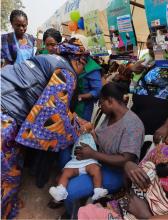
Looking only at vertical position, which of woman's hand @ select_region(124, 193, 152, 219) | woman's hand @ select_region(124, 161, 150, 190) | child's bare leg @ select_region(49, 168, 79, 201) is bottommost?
woman's hand @ select_region(124, 193, 152, 219)

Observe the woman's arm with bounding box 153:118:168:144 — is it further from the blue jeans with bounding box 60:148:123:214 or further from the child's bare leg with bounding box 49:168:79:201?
the child's bare leg with bounding box 49:168:79:201

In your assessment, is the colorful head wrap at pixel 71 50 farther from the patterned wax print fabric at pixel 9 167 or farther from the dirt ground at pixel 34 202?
the dirt ground at pixel 34 202

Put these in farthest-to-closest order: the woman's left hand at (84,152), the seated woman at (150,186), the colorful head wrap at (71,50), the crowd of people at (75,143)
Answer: the colorful head wrap at (71,50) < the woman's left hand at (84,152) < the crowd of people at (75,143) < the seated woman at (150,186)

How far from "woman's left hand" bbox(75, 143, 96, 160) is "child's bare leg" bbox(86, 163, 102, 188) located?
0.25 ft

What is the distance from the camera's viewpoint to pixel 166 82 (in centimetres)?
265

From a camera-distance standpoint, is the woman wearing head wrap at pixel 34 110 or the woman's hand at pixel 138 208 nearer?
the woman's hand at pixel 138 208

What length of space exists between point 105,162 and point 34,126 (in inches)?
23.7

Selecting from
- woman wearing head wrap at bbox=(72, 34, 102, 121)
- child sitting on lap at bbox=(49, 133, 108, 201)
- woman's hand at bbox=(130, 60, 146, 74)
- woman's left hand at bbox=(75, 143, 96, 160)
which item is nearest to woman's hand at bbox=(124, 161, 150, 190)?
child sitting on lap at bbox=(49, 133, 108, 201)

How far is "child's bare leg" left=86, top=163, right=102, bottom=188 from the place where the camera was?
2.18m

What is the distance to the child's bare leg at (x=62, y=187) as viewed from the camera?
2.14 metres

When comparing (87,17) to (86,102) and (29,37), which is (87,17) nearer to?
(29,37)

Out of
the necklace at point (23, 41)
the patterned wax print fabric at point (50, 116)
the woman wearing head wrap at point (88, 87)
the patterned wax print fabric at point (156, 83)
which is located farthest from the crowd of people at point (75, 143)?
the necklace at point (23, 41)

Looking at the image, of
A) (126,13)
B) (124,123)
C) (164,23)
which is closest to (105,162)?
(124,123)

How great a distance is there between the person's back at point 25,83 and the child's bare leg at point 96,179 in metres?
0.64
